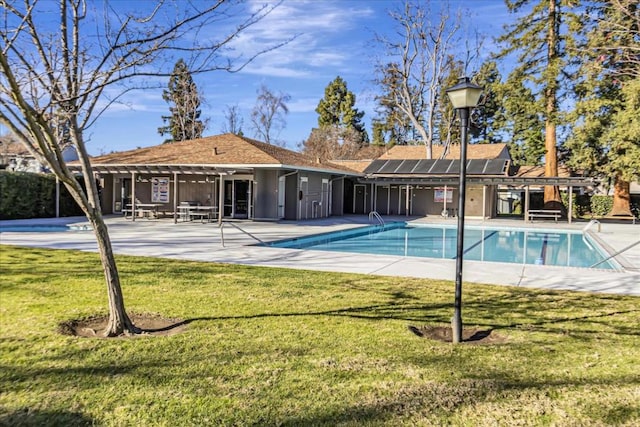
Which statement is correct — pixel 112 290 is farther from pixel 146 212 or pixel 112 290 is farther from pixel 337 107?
pixel 337 107

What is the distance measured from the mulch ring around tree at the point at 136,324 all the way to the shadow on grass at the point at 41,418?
62.4 inches

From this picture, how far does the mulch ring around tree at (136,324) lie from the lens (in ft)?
15.9

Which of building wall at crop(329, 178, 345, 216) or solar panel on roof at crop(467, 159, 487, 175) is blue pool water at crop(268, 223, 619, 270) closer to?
solar panel on roof at crop(467, 159, 487, 175)

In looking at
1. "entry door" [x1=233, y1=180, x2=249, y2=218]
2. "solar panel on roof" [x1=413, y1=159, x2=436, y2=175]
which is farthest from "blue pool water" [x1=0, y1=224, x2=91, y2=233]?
"solar panel on roof" [x1=413, y1=159, x2=436, y2=175]

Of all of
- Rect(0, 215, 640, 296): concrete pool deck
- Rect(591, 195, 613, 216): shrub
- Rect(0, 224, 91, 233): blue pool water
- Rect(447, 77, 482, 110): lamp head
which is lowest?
Rect(0, 215, 640, 296): concrete pool deck

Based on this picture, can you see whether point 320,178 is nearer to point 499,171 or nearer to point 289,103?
point 499,171

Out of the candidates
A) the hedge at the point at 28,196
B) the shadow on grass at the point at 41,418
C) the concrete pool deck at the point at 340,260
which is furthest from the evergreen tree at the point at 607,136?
the hedge at the point at 28,196

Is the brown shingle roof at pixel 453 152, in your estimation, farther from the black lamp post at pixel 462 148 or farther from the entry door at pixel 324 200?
the black lamp post at pixel 462 148

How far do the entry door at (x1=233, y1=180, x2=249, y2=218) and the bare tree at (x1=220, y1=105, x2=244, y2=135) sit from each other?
2468cm

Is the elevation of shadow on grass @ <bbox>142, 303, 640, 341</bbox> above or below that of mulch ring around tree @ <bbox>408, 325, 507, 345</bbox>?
above

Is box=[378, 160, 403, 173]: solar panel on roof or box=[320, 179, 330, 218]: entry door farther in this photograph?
box=[378, 160, 403, 173]: solar panel on roof

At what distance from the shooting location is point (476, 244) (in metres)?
16.4

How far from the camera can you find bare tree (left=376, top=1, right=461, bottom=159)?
3309cm

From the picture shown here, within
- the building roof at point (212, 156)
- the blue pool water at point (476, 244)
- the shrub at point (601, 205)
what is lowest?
the blue pool water at point (476, 244)
